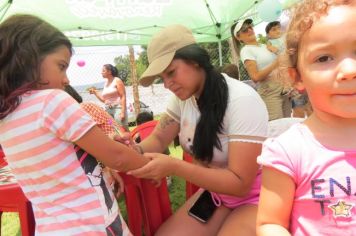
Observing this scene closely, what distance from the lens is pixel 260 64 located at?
3.79 meters

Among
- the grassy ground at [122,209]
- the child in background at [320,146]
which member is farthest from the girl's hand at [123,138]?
the grassy ground at [122,209]

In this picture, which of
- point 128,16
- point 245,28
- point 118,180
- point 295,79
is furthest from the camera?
point 128,16

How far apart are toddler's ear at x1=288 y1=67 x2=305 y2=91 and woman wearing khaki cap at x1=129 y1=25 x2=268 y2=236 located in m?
0.62

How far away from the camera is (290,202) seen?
91 centimetres

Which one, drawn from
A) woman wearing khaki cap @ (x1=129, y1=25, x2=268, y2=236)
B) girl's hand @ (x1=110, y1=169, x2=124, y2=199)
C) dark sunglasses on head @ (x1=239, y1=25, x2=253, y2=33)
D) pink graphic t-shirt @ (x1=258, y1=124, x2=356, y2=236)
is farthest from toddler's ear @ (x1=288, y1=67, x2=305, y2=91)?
dark sunglasses on head @ (x1=239, y1=25, x2=253, y2=33)

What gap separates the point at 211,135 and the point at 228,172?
202 millimetres

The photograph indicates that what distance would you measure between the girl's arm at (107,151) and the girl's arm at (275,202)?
0.57 metres

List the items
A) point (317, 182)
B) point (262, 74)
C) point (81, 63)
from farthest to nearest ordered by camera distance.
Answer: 1. point (81, 63)
2. point (262, 74)
3. point (317, 182)

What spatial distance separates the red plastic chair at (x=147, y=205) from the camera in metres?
1.85

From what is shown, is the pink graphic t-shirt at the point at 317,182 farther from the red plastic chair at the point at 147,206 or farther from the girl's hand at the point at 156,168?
the red plastic chair at the point at 147,206

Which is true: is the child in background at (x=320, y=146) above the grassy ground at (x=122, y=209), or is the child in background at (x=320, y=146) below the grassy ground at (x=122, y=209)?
above

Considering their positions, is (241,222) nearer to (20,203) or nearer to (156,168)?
(156,168)

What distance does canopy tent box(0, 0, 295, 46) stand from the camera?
495 centimetres

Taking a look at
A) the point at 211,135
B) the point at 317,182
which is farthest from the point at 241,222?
the point at 317,182
